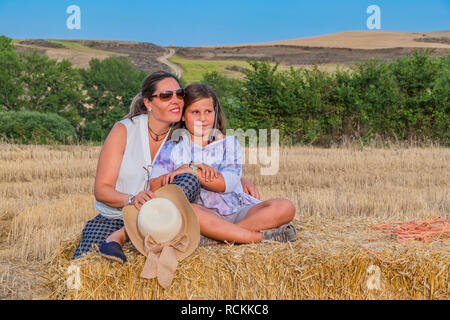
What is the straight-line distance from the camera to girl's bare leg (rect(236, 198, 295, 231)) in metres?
4.28

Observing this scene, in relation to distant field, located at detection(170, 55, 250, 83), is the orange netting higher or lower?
lower

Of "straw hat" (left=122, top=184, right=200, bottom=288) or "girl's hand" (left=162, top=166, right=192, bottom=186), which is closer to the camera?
"straw hat" (left=122, top=184, right=200, bottom=288)

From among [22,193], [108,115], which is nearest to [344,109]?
[22,193]

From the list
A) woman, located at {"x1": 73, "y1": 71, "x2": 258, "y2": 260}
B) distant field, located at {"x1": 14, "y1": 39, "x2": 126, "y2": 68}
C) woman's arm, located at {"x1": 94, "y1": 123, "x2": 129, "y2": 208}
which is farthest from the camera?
distant field, located at {"x1": 14, "y1": 39, "x2": 126, "y2": 68}

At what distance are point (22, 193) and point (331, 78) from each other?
12.7 m

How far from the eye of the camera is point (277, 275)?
386cm

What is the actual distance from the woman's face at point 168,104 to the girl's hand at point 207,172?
0.56m

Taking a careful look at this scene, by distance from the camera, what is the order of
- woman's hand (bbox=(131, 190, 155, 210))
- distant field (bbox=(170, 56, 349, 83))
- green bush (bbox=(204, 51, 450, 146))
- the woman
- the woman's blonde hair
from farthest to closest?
distant field (bbox=(170, 56, 349, 83)) < green bush (bbox=(204, 51, 450, 146)) < the woman's blonde hair < the woman < woman's hand (bbox=(131, 190, 155, 210))

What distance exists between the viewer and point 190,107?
4.65 metres

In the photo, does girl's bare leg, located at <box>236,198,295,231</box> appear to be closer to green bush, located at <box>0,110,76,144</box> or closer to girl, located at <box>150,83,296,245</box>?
girl, located at <box>150,83,296,245</box>

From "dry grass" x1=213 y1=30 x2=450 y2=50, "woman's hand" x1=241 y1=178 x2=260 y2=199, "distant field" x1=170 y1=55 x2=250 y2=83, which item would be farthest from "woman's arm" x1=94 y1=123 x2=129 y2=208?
"dry grass" x1=213 y1=30 x2=450 y2=50

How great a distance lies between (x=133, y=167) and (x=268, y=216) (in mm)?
1265

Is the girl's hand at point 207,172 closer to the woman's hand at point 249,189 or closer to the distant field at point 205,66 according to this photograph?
the woman's hand at point 249,189

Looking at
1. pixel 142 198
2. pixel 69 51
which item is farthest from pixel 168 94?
Result: pixel 69 51
